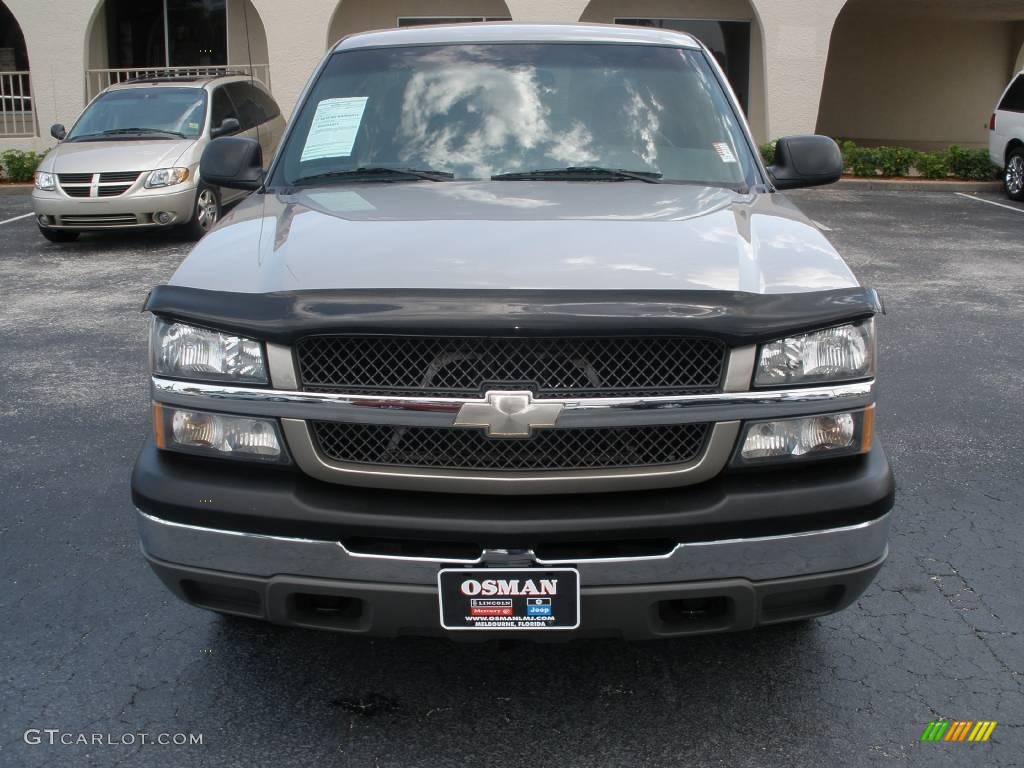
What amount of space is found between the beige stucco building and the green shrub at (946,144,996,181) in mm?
2329

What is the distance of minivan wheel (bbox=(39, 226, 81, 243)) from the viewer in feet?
39.4

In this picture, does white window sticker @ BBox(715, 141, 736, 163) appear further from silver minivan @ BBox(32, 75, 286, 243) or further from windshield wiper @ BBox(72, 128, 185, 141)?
windshield wiper @ BBox(72, 128, 185, 141)

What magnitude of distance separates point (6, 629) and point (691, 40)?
3.56 meters

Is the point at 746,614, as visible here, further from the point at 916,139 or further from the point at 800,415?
the point at 916,139

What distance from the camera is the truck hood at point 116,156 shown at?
11.6 meters

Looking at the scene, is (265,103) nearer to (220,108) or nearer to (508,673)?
(220,108)

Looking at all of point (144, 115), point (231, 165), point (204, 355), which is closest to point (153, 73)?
point (144, 115)

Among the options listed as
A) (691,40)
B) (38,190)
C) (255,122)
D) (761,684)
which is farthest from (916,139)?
(761,684)

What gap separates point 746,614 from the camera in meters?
2.73

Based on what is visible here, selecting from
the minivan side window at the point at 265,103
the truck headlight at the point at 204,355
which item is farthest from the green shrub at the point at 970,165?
the truck headlight at the point at 204,355

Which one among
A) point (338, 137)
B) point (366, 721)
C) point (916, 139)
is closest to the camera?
point (366, 721)

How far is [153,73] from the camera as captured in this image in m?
19.8

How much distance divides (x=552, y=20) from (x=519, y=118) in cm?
1390

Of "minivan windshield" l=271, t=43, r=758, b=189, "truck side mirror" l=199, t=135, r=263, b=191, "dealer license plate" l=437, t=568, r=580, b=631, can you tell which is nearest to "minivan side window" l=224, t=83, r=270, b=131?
"truck side mirror" l=199, t=135, r=263, b=191
